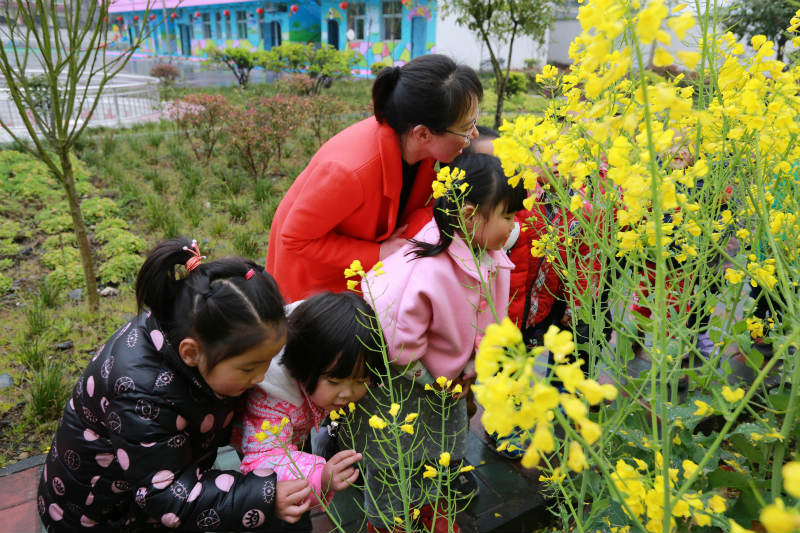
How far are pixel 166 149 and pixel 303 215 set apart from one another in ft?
21.9

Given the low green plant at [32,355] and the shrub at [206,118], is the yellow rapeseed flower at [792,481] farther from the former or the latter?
the shrub at [206,118]

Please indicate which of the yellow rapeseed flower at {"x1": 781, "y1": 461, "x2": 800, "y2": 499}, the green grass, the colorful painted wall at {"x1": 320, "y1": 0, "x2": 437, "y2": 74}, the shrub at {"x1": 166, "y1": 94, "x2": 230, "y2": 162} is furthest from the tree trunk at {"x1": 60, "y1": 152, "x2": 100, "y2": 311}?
the colorful painted wall at {"x1": 320, "y1": 0, "x2": 437, "y2": 74}

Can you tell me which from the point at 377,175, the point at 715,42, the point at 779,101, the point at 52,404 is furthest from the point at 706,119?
the point at 52,404

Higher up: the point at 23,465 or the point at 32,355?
the point at 32,355

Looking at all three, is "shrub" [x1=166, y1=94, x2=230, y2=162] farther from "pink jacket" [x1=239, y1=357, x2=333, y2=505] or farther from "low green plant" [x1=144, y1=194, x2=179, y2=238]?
"pink jacket" [x1=239, y1=357, x2=333, y2=505]

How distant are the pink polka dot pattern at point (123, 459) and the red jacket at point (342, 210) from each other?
907 millimetres

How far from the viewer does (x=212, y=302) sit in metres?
1.41

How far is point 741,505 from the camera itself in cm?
135

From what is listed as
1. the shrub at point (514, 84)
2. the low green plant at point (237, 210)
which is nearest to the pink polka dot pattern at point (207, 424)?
the low green plant at point (237, 210)

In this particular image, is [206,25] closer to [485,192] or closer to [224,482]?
[485,192]

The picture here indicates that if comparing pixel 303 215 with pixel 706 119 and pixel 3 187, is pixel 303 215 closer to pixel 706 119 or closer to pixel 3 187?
pixel 706 119

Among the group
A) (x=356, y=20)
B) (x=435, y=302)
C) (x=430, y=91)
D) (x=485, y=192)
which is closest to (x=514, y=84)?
(x=356, y=20)

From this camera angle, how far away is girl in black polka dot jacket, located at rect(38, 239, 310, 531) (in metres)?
1.43

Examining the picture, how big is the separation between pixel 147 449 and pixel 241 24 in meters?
33.3
